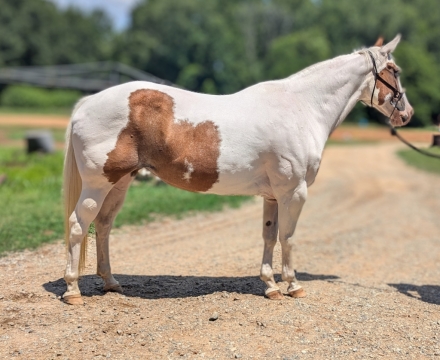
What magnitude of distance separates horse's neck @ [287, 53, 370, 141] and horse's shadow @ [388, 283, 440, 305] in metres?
2.15

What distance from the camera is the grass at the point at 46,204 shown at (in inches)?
318

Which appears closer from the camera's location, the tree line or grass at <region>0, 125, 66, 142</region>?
grass at <region>0, 125, 66, 142</region>

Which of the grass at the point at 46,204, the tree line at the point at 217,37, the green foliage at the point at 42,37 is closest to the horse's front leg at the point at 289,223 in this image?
the grass at the point at 46,204

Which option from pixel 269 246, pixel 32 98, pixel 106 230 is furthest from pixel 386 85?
pixel 32 98

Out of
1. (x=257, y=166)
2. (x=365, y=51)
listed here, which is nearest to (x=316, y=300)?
(x=257, y=166)

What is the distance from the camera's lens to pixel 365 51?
576 cm

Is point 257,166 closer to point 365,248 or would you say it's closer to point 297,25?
point 365,248

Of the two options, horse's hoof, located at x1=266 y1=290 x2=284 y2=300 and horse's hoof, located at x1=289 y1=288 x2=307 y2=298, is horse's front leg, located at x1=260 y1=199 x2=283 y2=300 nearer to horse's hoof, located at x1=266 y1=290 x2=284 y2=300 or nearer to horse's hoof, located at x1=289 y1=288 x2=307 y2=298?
horse's hoof, located at x1=266 y1=290 x2=284 y2=300

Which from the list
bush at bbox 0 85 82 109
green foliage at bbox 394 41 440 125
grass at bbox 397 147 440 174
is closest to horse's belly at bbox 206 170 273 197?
grass at bbox 397 147 440 174

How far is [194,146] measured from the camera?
5.14 m

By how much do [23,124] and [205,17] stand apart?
34606 mm

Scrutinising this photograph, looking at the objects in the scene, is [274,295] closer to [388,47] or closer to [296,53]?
[388,47]

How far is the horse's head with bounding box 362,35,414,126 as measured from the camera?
18.8 feet

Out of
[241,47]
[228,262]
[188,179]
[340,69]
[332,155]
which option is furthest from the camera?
[241,47]
